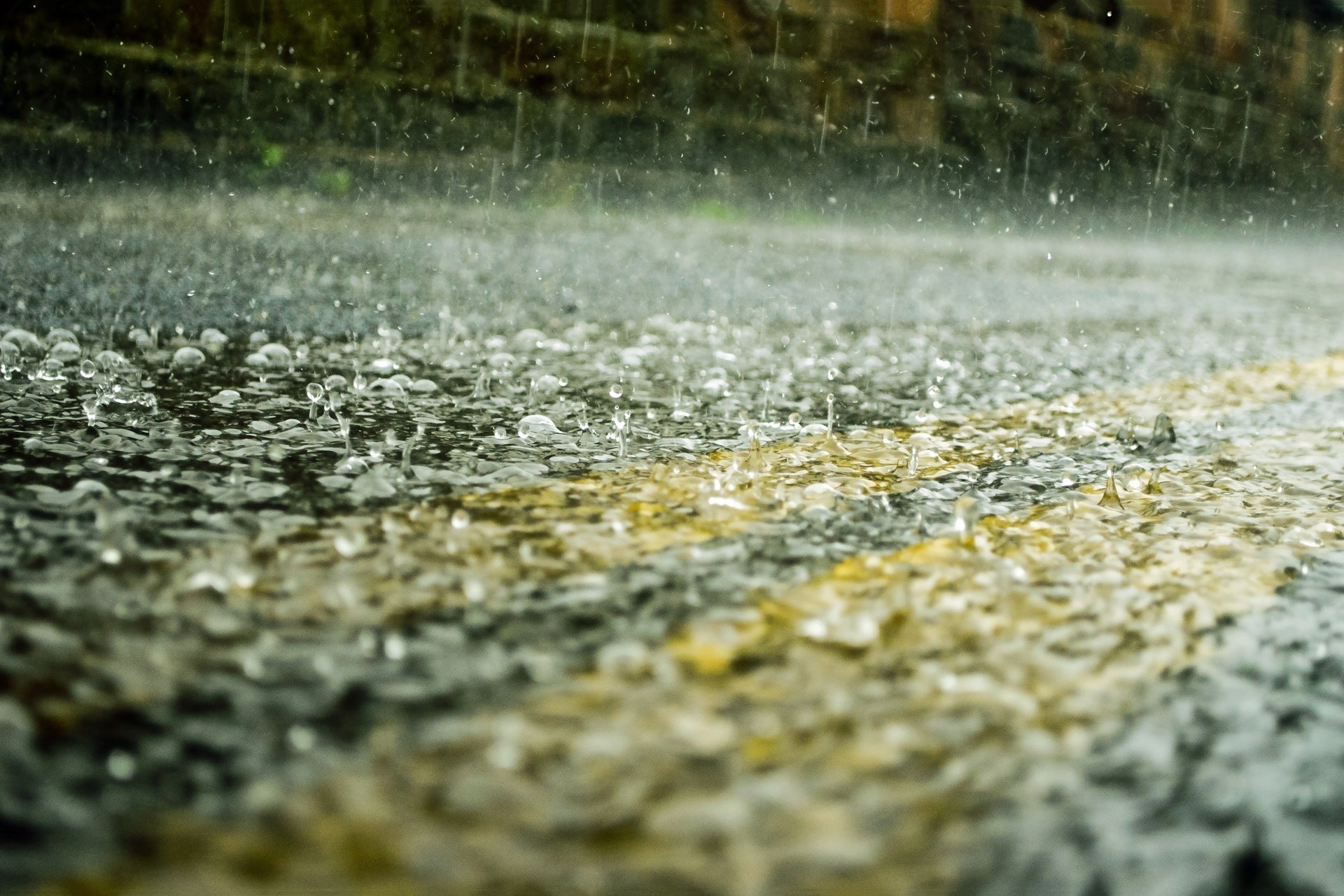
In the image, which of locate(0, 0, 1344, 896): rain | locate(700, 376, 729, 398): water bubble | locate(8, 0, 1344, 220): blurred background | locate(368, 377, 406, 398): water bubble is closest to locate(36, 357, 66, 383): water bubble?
Answer: locate(0, 0, 1344, 896): rain

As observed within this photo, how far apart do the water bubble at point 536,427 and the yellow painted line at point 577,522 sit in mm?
229

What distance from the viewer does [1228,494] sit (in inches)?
69.1

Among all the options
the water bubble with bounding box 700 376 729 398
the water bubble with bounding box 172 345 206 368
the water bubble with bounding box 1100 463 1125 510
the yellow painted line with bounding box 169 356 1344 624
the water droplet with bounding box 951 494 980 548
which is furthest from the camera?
the water bubble with bounding box 700 376 729 398

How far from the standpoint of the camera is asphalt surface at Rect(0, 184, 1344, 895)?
767 millimetres

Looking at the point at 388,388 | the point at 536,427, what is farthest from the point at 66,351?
the point at 536,427

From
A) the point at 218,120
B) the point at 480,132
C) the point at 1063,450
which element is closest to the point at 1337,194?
the point at 480,132

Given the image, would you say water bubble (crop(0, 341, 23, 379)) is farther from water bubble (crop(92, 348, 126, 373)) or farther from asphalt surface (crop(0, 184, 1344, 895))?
water bubble (crop(92, 348, 126, 373))

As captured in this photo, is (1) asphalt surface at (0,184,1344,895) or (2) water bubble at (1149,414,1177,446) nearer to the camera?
(1) asphalt surface at (0,184,1344,895)

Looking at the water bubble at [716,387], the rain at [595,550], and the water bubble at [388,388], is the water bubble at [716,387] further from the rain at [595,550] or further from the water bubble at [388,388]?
the water bubble at [388,388]

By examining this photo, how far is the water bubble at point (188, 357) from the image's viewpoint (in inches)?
86.4

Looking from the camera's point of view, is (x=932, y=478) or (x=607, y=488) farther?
(x=932, y=478)

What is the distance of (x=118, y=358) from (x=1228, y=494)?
1.82 meters

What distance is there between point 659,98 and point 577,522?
4.93 metres

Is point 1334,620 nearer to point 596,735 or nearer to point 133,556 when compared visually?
point 596,735
